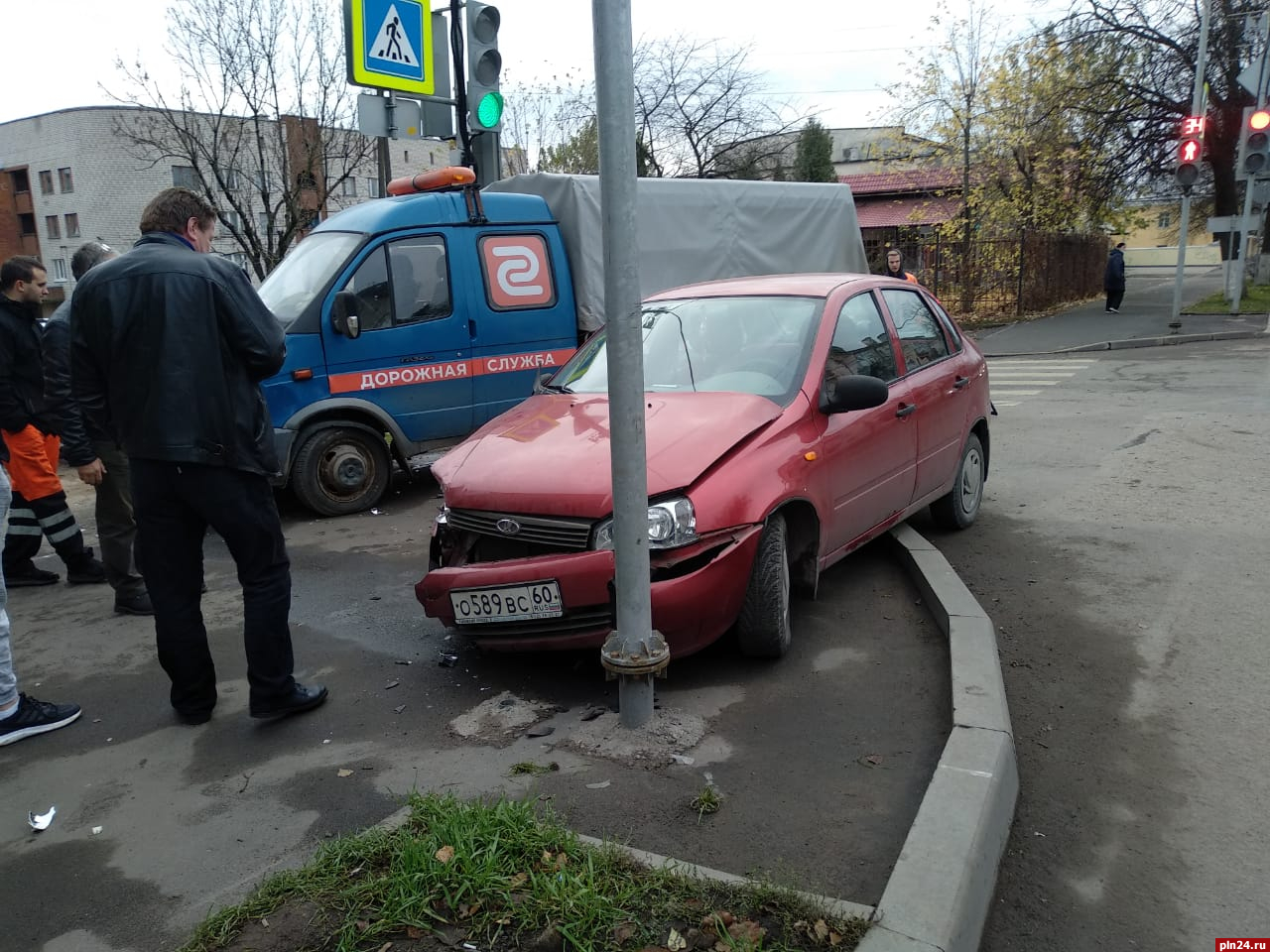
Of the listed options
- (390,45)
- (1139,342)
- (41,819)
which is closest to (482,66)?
(390,45)

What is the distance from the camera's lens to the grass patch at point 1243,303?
22.2 m

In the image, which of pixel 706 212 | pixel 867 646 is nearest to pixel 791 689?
pixel 867 646

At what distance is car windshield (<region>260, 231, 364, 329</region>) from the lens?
746cm

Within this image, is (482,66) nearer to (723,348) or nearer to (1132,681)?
(723,348)

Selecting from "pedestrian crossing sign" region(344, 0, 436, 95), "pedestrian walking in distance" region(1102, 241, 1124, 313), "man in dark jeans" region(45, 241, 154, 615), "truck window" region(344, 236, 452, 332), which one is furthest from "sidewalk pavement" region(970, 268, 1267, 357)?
"man in dark jeans" region(45, 241, 154, 615)

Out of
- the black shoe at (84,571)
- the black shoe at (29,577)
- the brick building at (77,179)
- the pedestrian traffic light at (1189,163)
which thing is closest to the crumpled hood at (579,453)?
the black shoe at (84,571)

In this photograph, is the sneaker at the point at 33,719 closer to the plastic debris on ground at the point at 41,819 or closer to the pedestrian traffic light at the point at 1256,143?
the plastic debris on ground at the point at 41,819

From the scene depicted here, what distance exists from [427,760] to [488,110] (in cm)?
741

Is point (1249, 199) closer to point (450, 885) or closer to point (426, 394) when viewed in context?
point (426, 394)

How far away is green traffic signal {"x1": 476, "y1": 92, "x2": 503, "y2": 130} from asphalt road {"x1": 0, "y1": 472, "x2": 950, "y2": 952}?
5.84 metres

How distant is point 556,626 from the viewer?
13.1 feet

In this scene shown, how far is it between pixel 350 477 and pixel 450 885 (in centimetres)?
559

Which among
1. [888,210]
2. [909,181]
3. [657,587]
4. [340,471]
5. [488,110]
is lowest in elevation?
[340,471]

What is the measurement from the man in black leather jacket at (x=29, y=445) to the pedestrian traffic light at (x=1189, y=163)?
18473 millimetres
